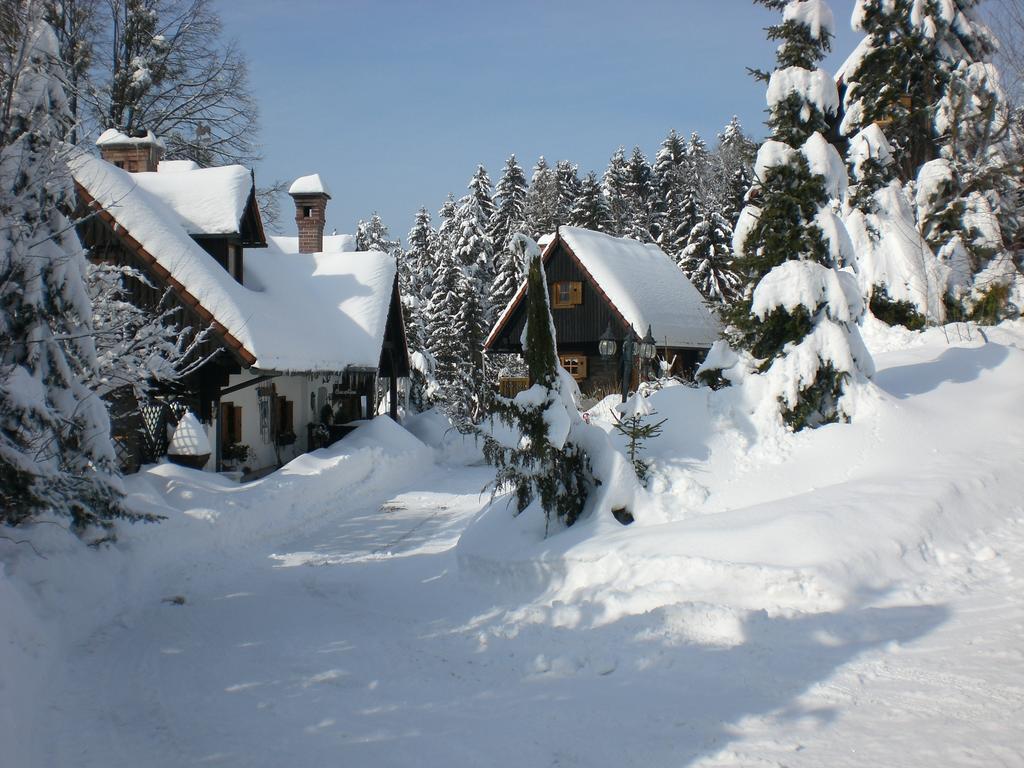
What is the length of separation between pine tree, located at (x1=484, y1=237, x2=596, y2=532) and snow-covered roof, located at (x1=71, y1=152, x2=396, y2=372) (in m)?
5.95

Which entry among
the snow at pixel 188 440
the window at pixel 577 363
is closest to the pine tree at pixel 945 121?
the window at pixel 577 363

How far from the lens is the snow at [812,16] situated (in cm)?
1296

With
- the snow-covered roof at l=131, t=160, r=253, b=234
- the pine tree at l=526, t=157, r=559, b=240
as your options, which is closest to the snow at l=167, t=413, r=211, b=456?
the snow-covered roof at l=131, t=160, r=253, b=234

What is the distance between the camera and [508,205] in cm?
5125

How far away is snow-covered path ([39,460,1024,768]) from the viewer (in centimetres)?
522

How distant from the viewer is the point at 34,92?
905 cm

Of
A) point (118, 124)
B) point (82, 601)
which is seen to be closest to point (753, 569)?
point (82, 601)

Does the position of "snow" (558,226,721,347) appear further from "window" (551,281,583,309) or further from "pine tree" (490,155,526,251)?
"pine tree" (490,155,526,251)

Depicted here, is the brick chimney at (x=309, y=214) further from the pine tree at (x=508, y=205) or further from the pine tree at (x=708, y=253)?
the pine tree at (x=508, y=205)

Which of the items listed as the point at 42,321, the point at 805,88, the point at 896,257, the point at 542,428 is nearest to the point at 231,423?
the point at 42,321

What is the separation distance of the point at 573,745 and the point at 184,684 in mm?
3452

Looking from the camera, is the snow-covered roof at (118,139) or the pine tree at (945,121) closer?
the pine tree at (945,121)

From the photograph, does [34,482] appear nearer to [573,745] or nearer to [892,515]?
[573,745]

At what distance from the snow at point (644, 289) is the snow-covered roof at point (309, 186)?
28.9 feet
